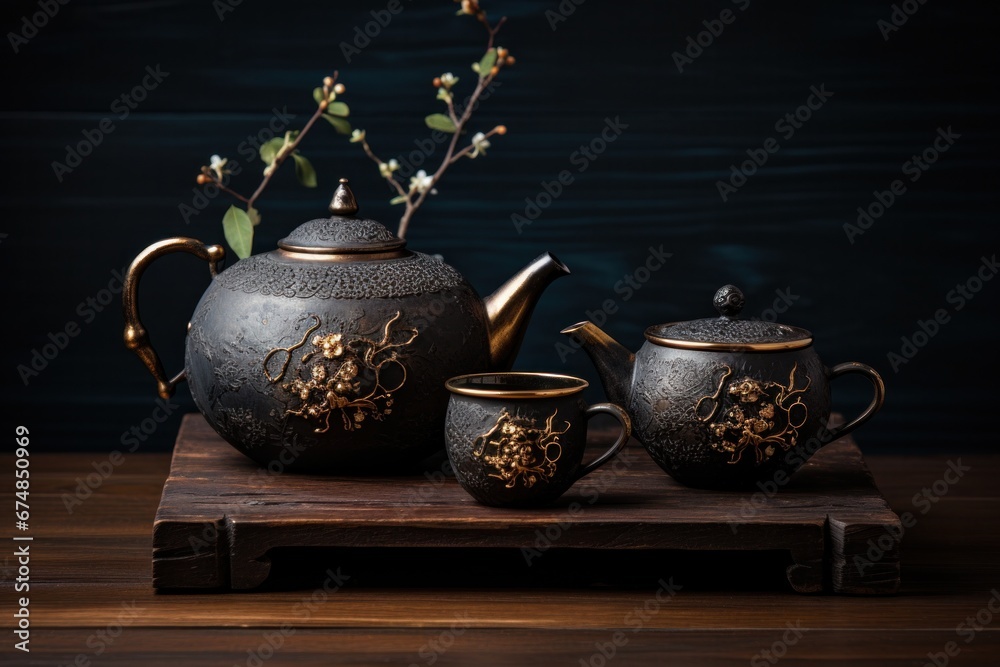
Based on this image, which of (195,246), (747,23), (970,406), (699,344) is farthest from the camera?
(970,406)

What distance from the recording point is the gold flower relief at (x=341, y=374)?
3.96 ft

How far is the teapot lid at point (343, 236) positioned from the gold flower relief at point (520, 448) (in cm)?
26

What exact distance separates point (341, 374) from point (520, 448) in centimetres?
20

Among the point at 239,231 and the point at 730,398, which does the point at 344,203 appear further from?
the point at 730,398

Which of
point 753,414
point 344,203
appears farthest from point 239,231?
point 753,414

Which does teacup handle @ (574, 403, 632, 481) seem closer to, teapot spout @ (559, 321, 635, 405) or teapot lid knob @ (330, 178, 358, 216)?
teapot spout @ (559, 321, 635, 405)

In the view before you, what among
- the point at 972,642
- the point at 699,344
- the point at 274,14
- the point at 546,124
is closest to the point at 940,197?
the point at 546,124

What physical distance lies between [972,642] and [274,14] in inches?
44.8

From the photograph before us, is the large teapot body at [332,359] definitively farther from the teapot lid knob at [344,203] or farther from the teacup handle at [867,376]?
the teacup handle at [867,376]

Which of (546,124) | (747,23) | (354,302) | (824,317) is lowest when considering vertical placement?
(824,317)

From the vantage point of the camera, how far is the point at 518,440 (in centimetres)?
113

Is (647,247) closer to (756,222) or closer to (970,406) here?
(756,222)

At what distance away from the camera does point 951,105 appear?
167cm

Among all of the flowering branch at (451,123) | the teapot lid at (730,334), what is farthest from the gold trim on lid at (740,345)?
the flowering branch at (451,123)
